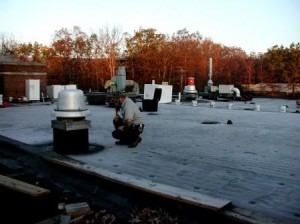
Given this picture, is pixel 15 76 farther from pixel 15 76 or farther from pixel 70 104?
pixel 70 104

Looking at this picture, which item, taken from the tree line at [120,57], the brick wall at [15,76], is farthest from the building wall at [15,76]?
the tree line at [120,57]

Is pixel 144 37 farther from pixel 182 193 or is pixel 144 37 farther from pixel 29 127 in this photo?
pixel 182 193

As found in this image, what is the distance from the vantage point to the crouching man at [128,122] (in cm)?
734

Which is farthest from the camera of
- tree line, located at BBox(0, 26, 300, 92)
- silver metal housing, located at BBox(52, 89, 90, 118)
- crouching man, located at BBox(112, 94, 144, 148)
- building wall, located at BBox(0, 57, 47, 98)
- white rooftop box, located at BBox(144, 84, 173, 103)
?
tree line, located at BBox(0, 26, 300, 92)

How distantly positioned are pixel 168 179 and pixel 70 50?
4671cm

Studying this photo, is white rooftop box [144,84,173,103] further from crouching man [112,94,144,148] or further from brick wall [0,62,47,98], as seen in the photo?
crouching man [112,94,144,148]

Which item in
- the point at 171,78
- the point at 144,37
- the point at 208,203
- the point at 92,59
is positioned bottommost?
the point at 208,203

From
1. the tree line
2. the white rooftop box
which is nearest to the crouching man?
the white rooftop box

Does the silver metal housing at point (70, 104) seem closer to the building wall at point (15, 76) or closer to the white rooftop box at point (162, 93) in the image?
the white rooftop box at point (162, 93)

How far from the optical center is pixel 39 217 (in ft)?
13.4

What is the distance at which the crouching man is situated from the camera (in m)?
7.34

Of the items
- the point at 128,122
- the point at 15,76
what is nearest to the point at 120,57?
the point at 15,76

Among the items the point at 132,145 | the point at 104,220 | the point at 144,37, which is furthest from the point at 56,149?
the point at 144,37

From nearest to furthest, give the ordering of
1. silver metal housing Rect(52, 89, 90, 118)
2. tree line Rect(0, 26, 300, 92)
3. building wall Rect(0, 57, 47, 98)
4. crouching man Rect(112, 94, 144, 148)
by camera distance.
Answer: silver metal housing Rect(52, 89, 90, 118)
crouching man Rect(112, 94, 144, 148)
building wall Rect(0, 57, 47, 98)
tree line Rect(0, 26, 300, 92)
